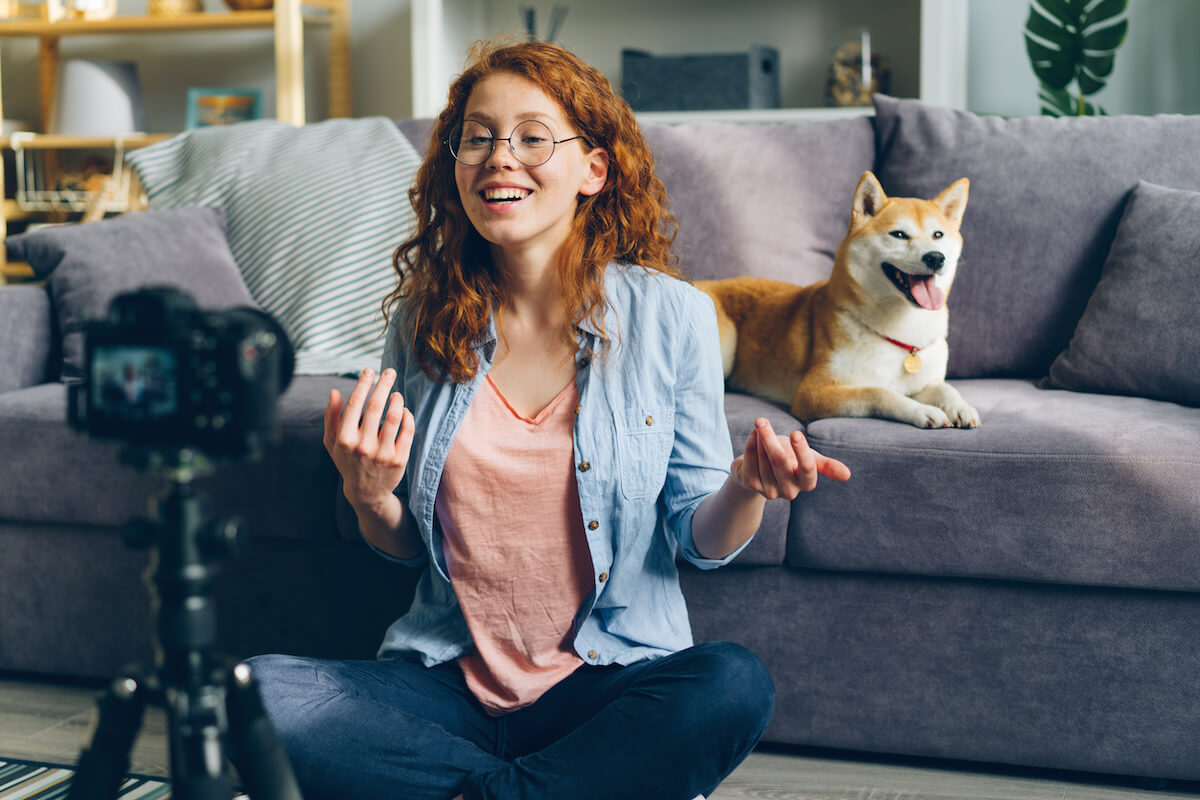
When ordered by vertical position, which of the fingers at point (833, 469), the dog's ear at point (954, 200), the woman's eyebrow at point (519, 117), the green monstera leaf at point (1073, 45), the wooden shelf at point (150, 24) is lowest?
the fingers at point (833, 469)

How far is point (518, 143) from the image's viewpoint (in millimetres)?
1059

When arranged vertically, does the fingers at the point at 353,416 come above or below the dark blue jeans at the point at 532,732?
above

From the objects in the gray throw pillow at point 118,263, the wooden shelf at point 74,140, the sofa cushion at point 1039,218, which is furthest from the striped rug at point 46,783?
the wooden shelf at point 74,140

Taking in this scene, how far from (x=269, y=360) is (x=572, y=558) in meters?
0.57

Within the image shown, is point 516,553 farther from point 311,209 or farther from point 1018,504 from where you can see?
point 311,209

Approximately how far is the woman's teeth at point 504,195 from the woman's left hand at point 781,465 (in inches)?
14.1

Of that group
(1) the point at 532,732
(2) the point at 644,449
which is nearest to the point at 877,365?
(2) the point at 644,449

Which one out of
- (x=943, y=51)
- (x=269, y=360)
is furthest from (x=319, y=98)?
(x=269, y=360)

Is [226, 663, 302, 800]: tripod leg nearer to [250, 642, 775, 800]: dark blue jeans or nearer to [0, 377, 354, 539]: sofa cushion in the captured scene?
[250, 642, 775, 800]: dark blue jeans

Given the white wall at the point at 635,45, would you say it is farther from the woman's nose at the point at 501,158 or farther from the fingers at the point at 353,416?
the fingers at the point at 353,416

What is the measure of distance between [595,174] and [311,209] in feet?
3.00

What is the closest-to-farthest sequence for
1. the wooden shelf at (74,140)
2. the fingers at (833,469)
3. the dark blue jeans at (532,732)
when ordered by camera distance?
the fingers at (833,469)
the dark blue jeans at (532,732)
the wooden shelf at (74,140)

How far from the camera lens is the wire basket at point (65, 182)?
332 centimetres

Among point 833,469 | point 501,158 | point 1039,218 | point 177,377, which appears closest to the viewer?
point 177,377
